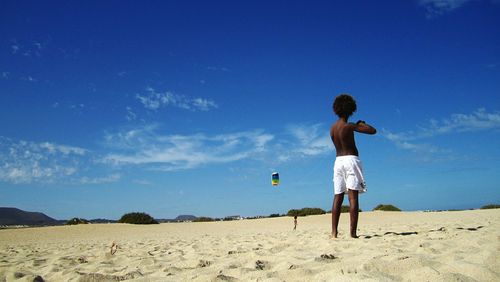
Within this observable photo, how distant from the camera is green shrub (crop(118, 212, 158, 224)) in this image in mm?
21688

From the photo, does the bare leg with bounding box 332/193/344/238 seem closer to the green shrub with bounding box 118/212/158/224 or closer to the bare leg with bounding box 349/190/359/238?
the bare leg with bounding box 349/190/359/238

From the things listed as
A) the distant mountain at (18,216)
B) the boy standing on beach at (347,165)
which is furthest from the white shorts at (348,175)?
the distant mountain at (18,216)

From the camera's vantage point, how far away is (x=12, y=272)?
3615mm

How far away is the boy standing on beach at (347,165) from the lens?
5.49 metres

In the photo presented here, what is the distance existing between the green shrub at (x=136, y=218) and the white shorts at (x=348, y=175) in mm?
18156

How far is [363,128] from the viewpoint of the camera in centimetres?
558

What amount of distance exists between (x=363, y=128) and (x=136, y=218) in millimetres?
18751

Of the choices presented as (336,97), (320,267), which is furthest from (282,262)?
(336,97)

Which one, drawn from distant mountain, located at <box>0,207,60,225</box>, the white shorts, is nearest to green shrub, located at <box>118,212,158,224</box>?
the white shorts

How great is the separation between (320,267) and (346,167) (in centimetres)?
284

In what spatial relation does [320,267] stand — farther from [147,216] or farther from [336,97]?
[147,216]

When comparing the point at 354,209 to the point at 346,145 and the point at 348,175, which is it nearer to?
the point at 348,175

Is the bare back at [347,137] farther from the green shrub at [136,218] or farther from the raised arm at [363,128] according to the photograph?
the green shrub at [136,218]

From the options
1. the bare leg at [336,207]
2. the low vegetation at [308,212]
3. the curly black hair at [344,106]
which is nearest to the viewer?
the bare leg at [336,207]
